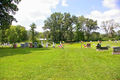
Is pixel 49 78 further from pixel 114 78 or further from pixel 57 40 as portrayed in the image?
pixel 57 40

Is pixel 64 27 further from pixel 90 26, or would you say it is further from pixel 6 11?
pixel 6 11

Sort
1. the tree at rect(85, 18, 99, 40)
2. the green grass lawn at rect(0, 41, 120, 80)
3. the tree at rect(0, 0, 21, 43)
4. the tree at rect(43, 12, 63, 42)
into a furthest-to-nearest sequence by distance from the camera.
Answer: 1. the tree at rect(85, 18, 99, 40)
2. the tree at rect(43, 12, 63, 42)
3. the tree at rect(0, 0, 21, 43)
4. the green grass lawn at rect(0, 41, 120, 80)

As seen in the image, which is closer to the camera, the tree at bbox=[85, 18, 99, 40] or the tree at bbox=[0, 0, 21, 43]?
the tree at bbox=[0, 0, 21, 43]

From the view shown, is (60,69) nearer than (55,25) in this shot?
Yes

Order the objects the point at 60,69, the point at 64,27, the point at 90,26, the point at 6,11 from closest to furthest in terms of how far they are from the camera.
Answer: the point at 60,69
the point at 6,11
the point at 64,27
the point at 90,26

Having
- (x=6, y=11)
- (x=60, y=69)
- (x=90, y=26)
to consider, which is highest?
(x=90, y=26)

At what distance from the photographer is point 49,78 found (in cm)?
450

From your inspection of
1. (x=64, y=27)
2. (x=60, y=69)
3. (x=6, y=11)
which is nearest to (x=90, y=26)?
(x=64, y=27)

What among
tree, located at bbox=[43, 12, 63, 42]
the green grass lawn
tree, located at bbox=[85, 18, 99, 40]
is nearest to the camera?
the green grass lawn

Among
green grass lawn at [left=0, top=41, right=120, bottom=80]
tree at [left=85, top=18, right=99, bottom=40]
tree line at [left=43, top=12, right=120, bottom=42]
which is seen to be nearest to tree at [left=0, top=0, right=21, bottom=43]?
green grass lawn at [left=0, top=41, right=120, bottom=80]

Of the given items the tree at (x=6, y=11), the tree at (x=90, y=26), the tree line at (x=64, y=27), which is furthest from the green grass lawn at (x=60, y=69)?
the tree at (x=90, y=26)

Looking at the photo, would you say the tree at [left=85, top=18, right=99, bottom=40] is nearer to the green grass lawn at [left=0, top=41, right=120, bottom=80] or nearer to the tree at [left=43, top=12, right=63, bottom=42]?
the tree at [left=43, top=12, right=63, bottom=42]

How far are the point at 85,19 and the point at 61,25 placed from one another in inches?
906

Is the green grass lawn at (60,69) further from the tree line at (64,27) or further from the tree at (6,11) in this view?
the tree line at (64,27)
